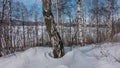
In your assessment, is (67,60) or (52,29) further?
(52,29)

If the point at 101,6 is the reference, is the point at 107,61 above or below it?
below

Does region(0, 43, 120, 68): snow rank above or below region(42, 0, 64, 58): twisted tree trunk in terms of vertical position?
below

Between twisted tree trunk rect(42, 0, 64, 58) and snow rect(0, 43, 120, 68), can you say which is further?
twisted tree trunk rect(42, 0, 64, 58)

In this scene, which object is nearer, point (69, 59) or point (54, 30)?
point (69, 59)

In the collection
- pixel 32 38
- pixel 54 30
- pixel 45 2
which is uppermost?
pixel 45 2

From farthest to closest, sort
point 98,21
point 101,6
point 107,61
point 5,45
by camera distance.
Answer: point 98,21
point 101,6
point 5,45
point 107,61

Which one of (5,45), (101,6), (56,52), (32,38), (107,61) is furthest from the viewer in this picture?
(32,38)

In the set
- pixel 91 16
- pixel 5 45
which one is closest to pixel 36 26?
pixel 91 16

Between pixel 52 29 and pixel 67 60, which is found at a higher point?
pixel 52 29

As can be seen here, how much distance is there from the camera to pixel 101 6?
35094mm

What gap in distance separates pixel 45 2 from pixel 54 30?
3.56ft

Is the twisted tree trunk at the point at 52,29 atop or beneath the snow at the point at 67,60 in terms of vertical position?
atop

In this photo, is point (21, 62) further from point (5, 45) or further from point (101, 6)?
point (101, 6)

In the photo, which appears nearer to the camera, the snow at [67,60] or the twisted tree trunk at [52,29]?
the snow at [67,60]
